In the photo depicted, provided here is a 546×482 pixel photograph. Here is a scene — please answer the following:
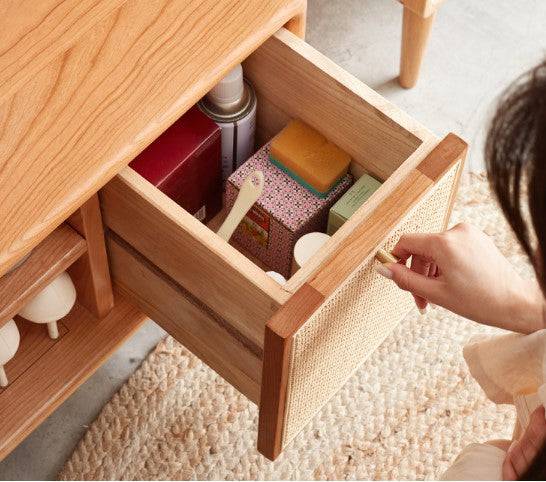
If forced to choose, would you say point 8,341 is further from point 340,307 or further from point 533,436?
point 533,436

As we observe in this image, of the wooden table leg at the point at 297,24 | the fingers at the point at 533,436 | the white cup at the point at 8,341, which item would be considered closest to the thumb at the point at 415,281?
the fingers at the point at 533,436

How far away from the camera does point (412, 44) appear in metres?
1.33

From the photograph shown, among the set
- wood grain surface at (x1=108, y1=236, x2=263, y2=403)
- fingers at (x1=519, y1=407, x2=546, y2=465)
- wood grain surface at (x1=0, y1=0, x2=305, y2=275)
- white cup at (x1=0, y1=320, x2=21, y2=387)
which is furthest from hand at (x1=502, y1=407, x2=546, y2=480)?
white cup at (x1=0, y1=320, x2=21, y2=387)

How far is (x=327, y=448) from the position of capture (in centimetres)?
116

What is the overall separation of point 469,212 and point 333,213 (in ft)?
1.44

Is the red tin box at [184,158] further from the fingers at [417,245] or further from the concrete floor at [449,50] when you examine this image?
the concrete floor at [449,50]

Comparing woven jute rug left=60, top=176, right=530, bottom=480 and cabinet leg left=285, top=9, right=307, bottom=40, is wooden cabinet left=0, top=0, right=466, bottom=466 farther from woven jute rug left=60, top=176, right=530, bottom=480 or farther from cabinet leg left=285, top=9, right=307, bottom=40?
woven jute rug left=60, top=176, right=530, bottom=480

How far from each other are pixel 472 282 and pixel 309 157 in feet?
0.89

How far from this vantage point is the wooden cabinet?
0.71 m

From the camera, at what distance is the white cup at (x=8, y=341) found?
917 millimetres

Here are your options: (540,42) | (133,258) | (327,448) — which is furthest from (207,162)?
(540,42)

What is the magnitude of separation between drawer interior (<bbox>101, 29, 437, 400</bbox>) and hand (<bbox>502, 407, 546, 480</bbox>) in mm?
198

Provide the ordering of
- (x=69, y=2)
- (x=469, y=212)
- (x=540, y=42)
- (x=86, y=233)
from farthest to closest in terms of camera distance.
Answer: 1. (x=540, y=42)
2. (x=469, y=212)
3. (x=86, y=233)
4. (x=69, y=2)

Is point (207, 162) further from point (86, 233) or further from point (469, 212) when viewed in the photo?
point (469, 212)
